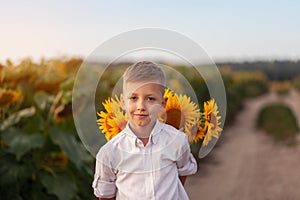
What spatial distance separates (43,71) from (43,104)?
54 cm

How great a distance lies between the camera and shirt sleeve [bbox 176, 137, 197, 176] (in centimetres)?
125

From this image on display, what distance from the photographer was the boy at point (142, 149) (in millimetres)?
1203

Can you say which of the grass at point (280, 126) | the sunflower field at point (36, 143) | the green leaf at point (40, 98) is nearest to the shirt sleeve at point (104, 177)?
the sunflower field at point (36, 143)

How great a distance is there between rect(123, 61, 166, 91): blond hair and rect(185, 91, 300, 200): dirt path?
4216 millimetres

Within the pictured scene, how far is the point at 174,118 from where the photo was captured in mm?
1284

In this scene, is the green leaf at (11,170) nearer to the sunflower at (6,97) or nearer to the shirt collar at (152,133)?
the sunflower at (6,97)

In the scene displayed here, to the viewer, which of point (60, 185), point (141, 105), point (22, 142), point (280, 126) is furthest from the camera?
point (280, 126)

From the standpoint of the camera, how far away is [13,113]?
125 inches

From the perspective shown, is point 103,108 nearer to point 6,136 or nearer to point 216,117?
point 216,117

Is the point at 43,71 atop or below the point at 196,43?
below

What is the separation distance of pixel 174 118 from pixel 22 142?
1.69 m

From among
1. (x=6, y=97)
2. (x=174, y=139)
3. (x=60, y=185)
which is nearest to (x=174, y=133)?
(x=174, y=139)

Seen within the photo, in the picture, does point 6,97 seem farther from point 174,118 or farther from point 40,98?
point 174,118

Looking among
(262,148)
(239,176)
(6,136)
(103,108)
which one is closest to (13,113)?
(6,136)
